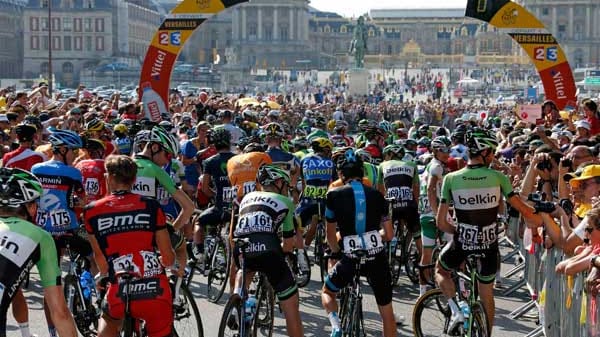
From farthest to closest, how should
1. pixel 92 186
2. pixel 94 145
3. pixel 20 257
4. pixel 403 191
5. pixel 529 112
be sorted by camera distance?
pixel 529 112, pixel 403 191, pixel 94 145, pixel 92 186, pixel 20 257

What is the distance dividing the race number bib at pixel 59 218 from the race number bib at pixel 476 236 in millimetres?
3370

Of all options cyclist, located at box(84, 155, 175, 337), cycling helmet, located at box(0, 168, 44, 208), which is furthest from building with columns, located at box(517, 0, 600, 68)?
cycling helmet, located at box(0, 168, 44, 208)

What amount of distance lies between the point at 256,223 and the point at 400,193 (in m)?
4.55

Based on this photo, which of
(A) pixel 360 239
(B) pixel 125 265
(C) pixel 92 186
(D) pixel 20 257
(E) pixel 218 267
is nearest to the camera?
(D) pixel 20 257

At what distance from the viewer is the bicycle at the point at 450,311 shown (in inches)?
354

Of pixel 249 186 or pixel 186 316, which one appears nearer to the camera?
pixel 186 316

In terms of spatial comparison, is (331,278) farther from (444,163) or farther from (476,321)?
(444,163)

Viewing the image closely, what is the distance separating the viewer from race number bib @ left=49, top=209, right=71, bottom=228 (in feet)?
33.0

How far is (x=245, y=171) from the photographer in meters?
11.5

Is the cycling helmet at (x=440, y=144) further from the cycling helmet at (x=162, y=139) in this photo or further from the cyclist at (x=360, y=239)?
the cycling helmet at (x=162, y=139)

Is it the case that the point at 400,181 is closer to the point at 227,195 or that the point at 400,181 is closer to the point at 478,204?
the point at 227,195

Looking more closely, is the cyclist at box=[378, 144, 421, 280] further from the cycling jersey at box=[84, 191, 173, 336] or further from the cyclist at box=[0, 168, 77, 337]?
the cyclist at box=[0, 168, 77, 337]

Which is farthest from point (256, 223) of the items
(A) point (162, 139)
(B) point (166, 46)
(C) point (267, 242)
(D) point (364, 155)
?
(B) point (166, 46)

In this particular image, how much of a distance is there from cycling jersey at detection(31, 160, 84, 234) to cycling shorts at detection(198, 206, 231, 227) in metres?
2.48
